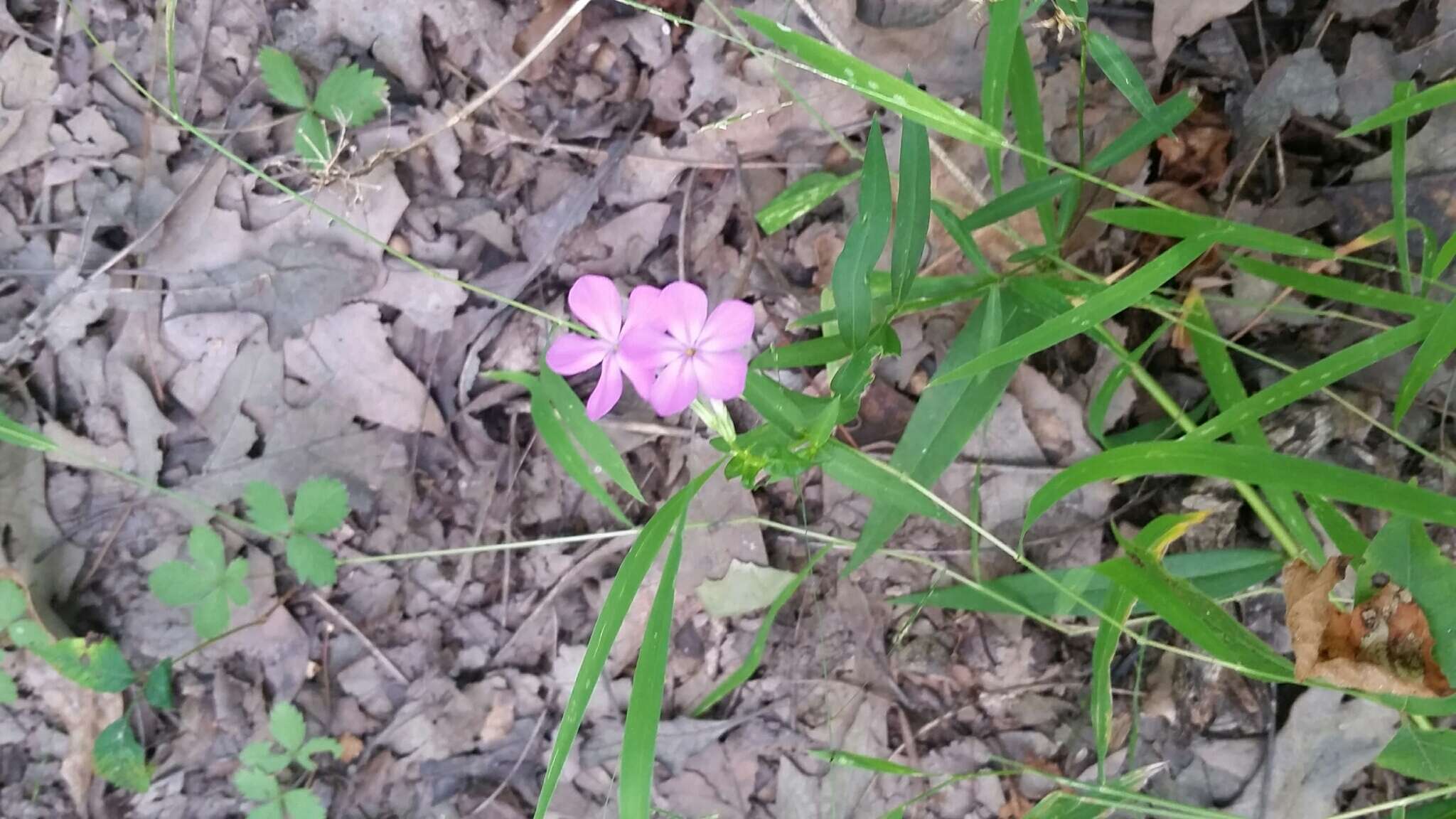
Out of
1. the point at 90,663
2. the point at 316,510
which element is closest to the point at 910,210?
the point at 316,510

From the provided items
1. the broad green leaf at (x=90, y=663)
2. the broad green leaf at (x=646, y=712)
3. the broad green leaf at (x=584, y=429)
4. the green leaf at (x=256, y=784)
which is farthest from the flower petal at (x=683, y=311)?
the broad green leaf at (x=90, y=663)

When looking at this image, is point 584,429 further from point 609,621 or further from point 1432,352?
point 1432,352

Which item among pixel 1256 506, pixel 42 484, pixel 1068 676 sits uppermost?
pixel 1256 506

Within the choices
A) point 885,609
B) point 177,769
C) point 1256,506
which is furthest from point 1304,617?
point 177,769

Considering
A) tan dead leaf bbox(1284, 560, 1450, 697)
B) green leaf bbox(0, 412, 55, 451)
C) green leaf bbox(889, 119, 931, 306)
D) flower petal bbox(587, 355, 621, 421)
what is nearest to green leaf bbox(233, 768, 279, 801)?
green leaf bbox(0, 412, 55, 451)

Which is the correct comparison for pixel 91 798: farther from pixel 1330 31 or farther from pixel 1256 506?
pixel 1330 31

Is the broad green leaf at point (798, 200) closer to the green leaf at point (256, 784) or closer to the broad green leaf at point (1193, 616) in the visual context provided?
the broad green leaf at point (1193, 616)

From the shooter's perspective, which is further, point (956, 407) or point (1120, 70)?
point (956, 407)

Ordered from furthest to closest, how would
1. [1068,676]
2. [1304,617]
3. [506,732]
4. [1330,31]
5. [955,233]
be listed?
1. [506,732]
2. [1068,676]
3. [1330,31]
4. [955,233]
5. [1304,617]
